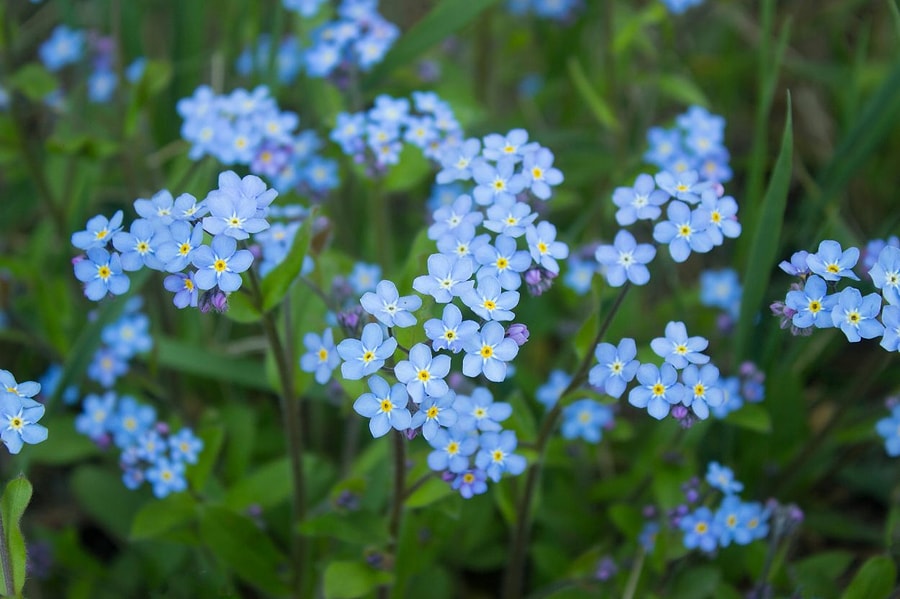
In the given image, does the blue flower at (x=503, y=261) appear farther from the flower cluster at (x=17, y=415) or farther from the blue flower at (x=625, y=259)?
the flower cluster at (x=17, y=415)

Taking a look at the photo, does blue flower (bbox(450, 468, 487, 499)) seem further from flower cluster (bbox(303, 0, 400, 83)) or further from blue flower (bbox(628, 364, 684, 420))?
flower cluster (bbox(303, 0, 400, 83))

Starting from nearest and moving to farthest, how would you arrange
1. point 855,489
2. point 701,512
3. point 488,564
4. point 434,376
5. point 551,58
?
point 434,376, point 701,512, point 488,564, point 855,489, point 551,58

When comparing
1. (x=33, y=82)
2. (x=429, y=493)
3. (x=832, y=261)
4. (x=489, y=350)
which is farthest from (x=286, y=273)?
(x=33, y=82)

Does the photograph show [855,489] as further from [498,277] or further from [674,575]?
[498,277]

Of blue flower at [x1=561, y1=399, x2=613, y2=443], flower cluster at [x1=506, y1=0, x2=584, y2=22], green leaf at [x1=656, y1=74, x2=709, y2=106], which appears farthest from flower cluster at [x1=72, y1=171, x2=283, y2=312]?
flower cluster at [x1=506, y1=0, x2=584, y2=22]

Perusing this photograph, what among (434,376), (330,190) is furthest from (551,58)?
(434,376)

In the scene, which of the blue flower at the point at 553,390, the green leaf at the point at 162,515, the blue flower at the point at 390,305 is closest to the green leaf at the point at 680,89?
the blue flower at the point at 553,390

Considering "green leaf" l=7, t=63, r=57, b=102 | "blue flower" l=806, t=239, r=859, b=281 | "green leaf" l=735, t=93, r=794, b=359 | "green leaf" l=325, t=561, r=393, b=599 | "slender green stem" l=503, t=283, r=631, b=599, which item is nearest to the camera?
"blue flower" l=806, t=239, r=859, b=281
